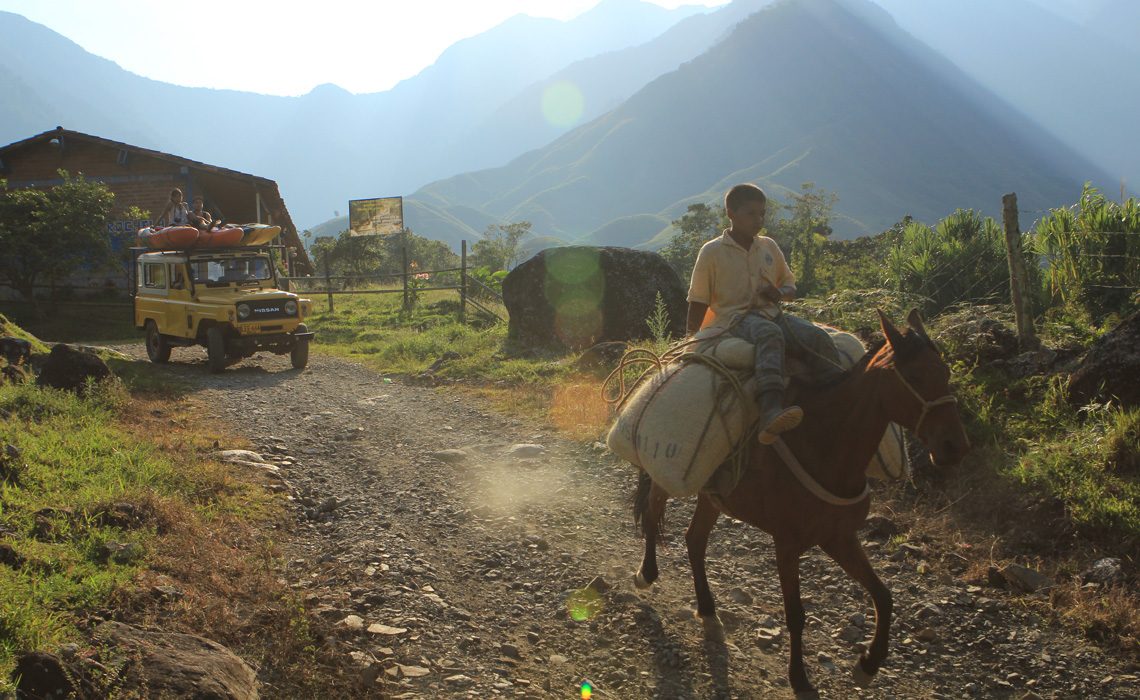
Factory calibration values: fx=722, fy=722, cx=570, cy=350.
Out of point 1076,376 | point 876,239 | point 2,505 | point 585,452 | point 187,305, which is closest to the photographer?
point 2,505

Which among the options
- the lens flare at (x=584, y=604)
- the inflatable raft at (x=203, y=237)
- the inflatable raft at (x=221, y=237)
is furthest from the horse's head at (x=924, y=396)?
the inflatable raft at (x=221, y=237)

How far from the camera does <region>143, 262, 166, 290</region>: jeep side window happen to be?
13820 mm

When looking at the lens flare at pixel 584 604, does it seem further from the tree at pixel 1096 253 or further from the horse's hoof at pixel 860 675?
the tree at pixel 1096 253

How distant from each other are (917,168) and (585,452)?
203 meters

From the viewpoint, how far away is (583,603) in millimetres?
4695

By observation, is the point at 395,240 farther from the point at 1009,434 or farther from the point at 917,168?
the point at 917,168

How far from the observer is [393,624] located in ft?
14.0

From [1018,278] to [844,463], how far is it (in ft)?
15.5

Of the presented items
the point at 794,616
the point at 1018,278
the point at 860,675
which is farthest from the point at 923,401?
the point at 1018,278

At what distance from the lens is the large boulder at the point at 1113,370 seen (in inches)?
223

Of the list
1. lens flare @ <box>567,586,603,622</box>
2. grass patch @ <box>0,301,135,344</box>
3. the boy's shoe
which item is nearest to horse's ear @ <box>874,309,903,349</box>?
the boy's shoe

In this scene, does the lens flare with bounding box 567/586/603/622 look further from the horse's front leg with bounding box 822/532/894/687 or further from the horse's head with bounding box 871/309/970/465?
the horse's head with bounding box 871/309/970/465

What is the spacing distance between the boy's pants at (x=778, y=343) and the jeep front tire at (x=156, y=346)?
1310 centimetres

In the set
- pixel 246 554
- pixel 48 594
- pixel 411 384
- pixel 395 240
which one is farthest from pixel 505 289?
pixel 395 240
